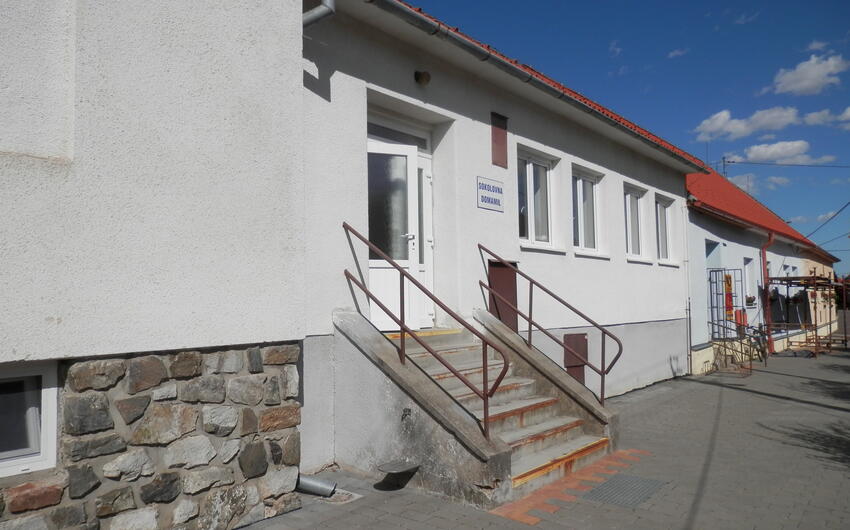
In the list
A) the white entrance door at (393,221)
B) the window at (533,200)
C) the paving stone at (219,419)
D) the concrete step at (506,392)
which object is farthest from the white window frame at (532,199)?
the paving stone at (219,419)

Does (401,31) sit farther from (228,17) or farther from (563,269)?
(563,269)

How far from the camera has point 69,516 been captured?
11.2 feet

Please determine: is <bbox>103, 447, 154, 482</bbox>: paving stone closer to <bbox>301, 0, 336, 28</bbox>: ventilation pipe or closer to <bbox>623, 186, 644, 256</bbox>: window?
<bbox>301, 0, 336, 28</bbox>: ventilation pipe

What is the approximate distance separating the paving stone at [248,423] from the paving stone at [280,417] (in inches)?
2.0

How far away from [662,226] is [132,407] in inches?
462

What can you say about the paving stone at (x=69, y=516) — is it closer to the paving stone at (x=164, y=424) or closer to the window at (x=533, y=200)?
the paving stone at (x=164, y=424)

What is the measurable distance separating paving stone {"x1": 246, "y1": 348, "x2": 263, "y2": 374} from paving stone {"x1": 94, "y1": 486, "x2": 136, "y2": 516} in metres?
1.07

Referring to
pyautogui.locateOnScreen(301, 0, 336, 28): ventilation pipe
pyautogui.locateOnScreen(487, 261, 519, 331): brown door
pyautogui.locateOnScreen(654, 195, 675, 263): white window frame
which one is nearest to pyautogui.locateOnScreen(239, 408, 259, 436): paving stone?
pyautogui.locateOnScreen(301, 0, 336, 28): ventilation pipe

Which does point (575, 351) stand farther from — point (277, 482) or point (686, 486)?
point (277, 482)

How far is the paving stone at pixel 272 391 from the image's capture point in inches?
177

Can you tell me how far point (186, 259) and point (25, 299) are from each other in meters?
0.95

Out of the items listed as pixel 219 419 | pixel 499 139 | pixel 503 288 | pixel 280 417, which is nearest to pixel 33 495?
pixel 219 419

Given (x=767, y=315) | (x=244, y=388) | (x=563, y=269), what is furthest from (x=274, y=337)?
(x=767, y=315)

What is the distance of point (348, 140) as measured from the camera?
19.7 ft
